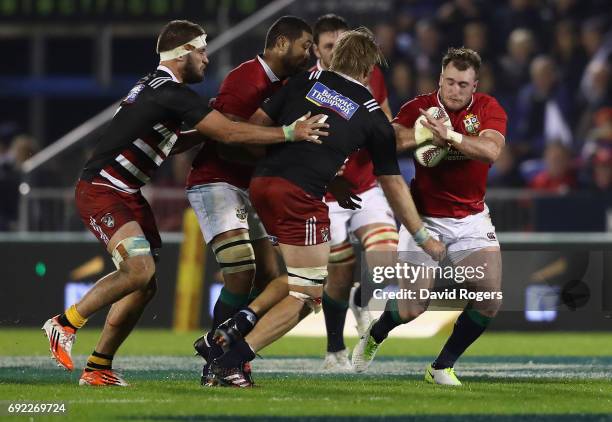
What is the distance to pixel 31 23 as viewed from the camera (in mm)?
21391

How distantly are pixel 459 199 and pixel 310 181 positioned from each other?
1.38m

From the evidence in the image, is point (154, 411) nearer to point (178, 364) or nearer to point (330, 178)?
point (330, 178)

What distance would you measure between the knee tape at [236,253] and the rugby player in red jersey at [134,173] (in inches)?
21.4

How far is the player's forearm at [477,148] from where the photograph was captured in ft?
32.2

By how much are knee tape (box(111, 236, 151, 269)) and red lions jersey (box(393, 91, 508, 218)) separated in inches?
83.9

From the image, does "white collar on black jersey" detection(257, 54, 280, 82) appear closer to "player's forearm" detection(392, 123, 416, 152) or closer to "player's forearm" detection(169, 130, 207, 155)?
"player's forearm" detection(169, 130, 207, 155)

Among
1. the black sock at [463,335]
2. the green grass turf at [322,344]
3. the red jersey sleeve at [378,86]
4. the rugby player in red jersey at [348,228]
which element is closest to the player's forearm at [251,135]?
the black sock at [463,335]

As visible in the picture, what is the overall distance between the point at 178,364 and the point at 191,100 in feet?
10.1

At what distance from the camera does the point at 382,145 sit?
963cm

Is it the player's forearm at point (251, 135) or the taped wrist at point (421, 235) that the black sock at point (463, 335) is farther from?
the player's forearm at point (251, 135)

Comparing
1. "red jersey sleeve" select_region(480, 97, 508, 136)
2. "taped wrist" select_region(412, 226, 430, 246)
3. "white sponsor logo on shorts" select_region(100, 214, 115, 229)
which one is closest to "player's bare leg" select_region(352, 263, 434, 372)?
"taped wrist" select_region(412, 226, 430, 246)

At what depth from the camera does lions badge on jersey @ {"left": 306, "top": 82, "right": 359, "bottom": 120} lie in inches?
376

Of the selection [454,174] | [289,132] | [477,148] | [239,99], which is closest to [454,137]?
[477,148]

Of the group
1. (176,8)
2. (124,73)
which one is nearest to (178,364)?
(176,8)
